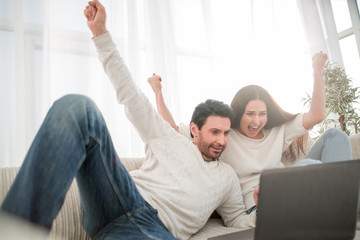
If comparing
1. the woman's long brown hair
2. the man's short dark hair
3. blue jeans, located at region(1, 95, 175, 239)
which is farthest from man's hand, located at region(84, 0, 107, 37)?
the woman's long brown hair

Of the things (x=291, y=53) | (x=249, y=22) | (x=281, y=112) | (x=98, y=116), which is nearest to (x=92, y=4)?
(x=98, y=116)

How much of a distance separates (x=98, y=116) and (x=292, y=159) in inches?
54.5

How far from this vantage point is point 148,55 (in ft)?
7.20

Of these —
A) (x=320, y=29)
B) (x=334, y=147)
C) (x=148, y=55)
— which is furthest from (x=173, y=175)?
(x=320, y=29)

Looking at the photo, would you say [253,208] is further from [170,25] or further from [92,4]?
[170,25]

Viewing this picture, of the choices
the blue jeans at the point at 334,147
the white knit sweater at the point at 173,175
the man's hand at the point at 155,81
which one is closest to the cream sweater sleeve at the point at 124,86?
the white knit sweater at the point at 173,175

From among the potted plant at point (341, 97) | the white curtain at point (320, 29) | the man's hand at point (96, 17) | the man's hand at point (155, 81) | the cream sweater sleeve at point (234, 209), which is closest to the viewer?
the man's hand at point (96, 17)

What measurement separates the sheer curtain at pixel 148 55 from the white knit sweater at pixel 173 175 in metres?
0.88

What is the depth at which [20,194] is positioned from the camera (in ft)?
1.85

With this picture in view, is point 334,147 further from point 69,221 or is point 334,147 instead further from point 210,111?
point 69,221

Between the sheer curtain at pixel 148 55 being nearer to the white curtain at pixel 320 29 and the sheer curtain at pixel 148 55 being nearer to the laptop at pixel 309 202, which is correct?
the white curtain at pixel 320 29

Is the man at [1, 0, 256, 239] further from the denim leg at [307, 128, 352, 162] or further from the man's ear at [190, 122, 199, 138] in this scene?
the denim leg at [307, 128, 352, 162]

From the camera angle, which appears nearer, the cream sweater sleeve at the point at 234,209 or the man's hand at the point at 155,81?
the cream sweater sleeve at the point at 234,209

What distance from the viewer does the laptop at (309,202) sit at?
0.61 meters
